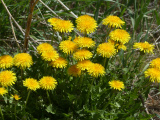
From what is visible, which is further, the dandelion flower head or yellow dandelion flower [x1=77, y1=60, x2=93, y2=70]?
the dandelion flower head

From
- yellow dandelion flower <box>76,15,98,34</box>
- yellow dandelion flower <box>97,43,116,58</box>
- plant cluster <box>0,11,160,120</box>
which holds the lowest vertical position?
plant cluster <box>0,11,160,120</box>

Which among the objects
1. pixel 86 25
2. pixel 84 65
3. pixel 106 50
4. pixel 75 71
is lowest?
pixel 75 71

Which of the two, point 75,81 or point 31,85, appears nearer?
point 31,85

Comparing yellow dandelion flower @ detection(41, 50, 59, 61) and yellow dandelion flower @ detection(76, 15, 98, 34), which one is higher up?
yellow dandelion flower @ detection(76, 15, 98, 34)

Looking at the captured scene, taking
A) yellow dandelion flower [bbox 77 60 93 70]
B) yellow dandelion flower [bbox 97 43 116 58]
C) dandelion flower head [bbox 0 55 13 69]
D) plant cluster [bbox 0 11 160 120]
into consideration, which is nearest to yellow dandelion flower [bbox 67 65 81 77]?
plant cluster [bbox 0 11 160 120]

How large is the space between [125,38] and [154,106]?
49.4 inches

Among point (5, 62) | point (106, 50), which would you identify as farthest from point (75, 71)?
point (5, 62)

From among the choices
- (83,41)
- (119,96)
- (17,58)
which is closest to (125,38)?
(83,41)

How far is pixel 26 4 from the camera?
10.8ft

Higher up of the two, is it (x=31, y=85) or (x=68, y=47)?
(x=68, y=47)

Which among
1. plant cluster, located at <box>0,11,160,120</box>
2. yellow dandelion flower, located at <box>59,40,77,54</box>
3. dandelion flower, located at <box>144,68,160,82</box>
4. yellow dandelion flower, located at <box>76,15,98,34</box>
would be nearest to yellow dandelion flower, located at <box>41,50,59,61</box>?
plant cluster, located at <box>0,11,160,120</box>

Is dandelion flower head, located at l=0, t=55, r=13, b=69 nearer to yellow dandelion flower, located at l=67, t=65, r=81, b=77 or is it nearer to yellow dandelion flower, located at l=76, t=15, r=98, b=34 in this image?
yellow dandelion flower, located at l=67, t=65, r=81, b=77

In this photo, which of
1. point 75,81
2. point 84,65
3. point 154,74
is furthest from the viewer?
point 75,81

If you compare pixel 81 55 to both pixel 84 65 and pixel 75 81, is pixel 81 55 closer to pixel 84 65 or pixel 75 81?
pixel 84 65
